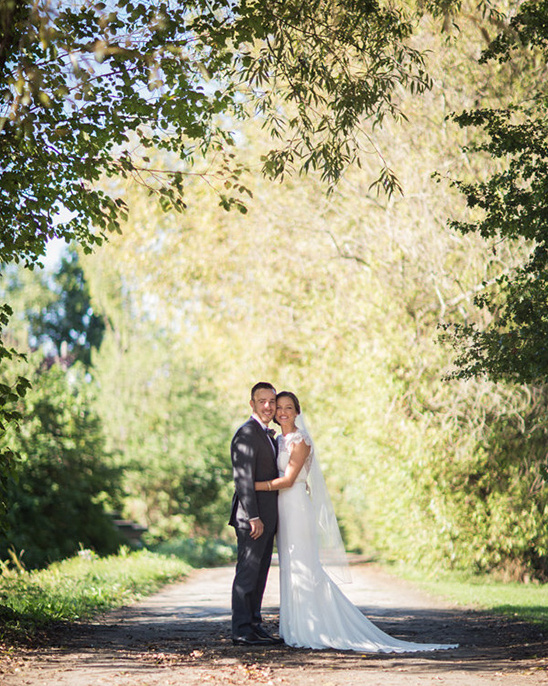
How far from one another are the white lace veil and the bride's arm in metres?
0.18

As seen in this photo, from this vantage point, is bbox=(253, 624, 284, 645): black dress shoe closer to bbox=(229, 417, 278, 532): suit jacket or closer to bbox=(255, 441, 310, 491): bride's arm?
bbox=(229, 417, 278, 532): suit jacket

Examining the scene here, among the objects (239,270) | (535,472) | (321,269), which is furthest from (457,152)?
(239,270)

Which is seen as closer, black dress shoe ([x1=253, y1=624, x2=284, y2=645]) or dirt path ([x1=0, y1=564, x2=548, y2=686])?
dirt path ([x1=0, y1=564, x2=548, y2=686])

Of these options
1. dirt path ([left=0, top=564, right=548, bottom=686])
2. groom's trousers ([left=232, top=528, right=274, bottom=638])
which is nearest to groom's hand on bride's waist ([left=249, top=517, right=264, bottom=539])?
groom's trousers ([left=232, top=528, right=274, bottom=638])

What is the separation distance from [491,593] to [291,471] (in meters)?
8.08

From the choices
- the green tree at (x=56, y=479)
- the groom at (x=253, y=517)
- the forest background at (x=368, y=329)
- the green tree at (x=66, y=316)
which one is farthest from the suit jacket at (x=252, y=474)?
the green tree at (x=66, y=316)

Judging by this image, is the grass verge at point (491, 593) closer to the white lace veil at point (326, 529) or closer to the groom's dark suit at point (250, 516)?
the white lace veil at point (326, 529)

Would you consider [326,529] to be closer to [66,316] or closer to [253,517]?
[253,517]

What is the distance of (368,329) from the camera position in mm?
16625

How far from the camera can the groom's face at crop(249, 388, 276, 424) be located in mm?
8055

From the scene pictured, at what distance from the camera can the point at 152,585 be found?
49.4 ft

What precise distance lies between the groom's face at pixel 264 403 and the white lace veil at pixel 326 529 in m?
0.34

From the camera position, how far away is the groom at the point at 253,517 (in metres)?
7.74

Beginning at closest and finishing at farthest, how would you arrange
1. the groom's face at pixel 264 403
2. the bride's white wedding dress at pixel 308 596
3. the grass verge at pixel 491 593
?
the bride's white wedding dress at pixel 308 596 < the groom's face at pixel 264 403 < the grass verge at pixel 491 593
